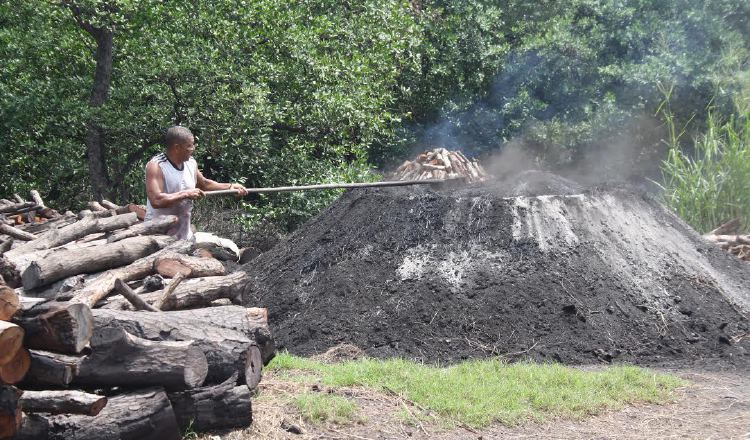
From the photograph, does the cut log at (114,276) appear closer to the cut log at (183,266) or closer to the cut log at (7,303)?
the cut log at (183,266)

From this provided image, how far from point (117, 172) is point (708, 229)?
891 cm

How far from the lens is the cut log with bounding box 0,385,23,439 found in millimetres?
3957

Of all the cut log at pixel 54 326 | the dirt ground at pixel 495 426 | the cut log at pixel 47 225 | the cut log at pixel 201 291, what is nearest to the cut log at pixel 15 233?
the cut log at pixel 47 225

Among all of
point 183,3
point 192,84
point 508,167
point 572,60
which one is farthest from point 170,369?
point 572,60

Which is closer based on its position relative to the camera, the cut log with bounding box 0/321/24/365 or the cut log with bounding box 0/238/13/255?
the cut log with bounding box 0/321/24/365

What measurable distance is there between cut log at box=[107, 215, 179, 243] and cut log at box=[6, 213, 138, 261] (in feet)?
1.43

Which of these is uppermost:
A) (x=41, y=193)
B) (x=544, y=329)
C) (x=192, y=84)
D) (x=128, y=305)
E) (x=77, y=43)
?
(x=77, y=43)

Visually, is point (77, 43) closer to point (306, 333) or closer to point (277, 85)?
point (277, 85)

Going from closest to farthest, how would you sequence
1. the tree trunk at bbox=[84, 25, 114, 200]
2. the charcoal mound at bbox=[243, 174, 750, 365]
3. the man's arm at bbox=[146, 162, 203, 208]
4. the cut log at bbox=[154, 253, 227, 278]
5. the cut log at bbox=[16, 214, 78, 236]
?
the cut log at bbox=[154, 253, 227, 278] < the man's arm at bbox=[146, 162, 203, 208] < the charcoal mound at bbox=[243, 174, 750, 365] < the cut log at bbox=[16, 214, 78, 236] < the tree trunk at bbox=[84, 25, 114, 200]

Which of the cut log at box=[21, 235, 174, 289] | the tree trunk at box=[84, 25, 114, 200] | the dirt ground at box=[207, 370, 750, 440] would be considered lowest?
the dirt ground at box=[207, 370, 750, 440]

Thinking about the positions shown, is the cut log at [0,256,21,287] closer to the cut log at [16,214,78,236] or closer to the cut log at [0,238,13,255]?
the cut log at [0,238,13,255]

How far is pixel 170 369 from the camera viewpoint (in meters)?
4.62

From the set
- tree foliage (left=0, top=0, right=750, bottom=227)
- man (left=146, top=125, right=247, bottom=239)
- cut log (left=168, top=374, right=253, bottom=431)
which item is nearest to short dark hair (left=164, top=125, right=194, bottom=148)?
man (left=146, top=125, right=247, bottom=239)

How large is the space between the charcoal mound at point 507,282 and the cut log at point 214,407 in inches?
109
